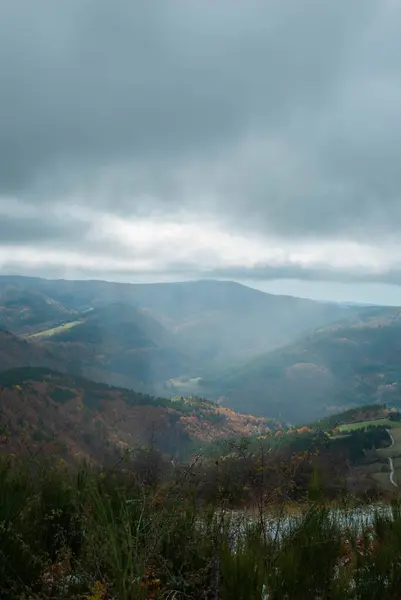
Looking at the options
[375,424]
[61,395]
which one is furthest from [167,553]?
[61,395]

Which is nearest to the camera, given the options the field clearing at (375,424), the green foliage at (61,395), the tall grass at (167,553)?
the tall grass at (167,553)

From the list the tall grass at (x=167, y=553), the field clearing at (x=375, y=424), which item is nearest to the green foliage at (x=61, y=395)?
the field clearing at (x=375, y=424)

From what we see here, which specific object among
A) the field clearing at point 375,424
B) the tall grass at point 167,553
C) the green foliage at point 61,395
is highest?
the tall grass at point 167,553

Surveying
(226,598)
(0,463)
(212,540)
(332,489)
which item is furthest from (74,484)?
(332,489)

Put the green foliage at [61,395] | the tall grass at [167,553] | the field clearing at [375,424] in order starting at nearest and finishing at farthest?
the tall grass at [167,553], the field clearing at [375,424], the green foliage at [61,395]

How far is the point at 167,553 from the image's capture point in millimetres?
4289

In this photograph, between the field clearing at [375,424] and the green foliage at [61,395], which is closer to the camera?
the field clearing at [375,424]

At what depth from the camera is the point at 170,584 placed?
3.93 meters

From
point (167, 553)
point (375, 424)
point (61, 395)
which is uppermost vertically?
point (167, 553)

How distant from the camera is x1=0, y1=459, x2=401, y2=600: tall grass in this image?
3.70 meters

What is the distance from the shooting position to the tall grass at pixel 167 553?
3699 mm

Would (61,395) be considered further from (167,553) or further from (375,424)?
(167,553)

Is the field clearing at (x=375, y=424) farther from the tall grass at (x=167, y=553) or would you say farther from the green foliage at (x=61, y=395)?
the tall grass at (x=167, y=553)

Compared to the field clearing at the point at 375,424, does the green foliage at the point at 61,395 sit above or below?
below
